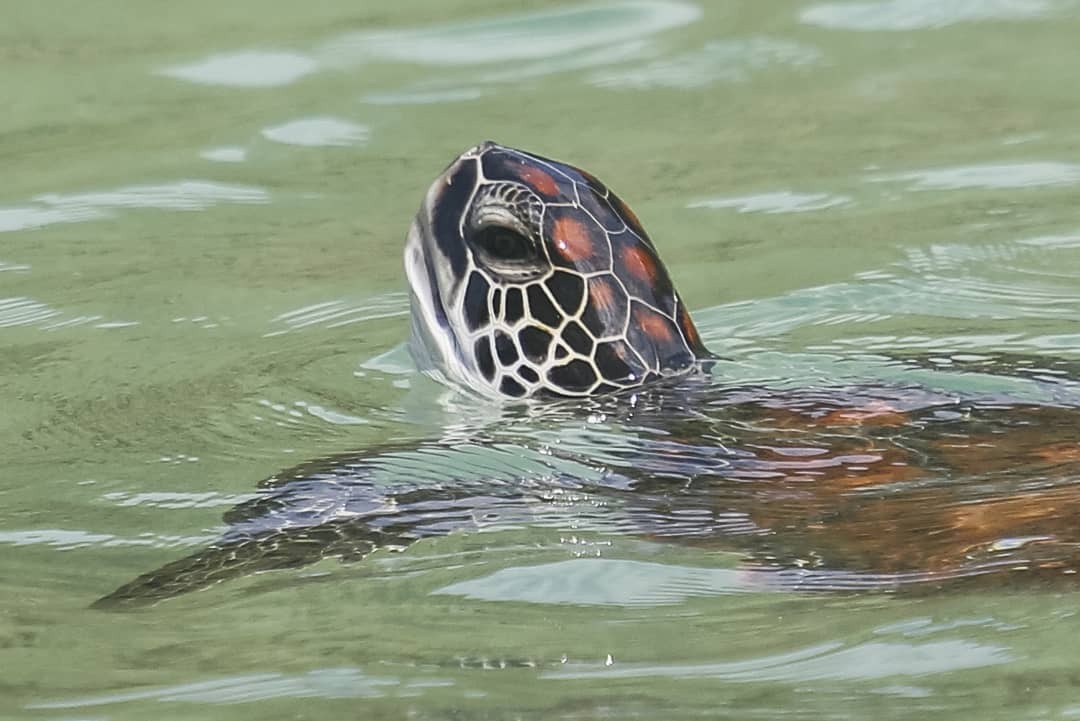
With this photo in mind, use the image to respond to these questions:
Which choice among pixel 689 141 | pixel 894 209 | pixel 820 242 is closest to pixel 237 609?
pixel 820 242

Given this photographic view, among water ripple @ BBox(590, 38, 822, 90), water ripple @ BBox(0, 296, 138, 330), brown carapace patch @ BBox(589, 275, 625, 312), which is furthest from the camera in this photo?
water ripple @ BBox(590, 38, 822, 90)

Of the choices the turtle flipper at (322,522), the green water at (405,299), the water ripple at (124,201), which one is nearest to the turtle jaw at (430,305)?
the green water at (405,299)

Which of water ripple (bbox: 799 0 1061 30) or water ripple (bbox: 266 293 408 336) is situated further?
water ripple (bbox: 799 0 1061 30)

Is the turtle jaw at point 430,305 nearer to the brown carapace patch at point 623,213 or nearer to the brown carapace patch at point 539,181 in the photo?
the brown carapace patch at point 539,181

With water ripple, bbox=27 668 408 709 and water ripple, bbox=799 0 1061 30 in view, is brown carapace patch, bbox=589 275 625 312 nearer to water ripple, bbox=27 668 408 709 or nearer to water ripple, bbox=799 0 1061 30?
water ripple, bbox=27 668 408 709

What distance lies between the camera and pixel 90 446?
4102 mm

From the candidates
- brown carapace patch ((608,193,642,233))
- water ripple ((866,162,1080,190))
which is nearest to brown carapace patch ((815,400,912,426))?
brown carapace patch ((608,193,642,233))

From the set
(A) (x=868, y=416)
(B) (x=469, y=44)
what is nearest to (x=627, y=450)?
(A) (x=868, y=416)

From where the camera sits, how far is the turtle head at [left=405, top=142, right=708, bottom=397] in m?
4.23

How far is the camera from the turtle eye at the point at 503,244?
4.26m

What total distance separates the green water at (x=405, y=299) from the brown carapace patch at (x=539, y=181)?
57 centimetres

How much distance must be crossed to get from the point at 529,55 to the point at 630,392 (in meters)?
3.82

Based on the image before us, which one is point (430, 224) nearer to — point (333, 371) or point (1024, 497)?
point (333, 371)

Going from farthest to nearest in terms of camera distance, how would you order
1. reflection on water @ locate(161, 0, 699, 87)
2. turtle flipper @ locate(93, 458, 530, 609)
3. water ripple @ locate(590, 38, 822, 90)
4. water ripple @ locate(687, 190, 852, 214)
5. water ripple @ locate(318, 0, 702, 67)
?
water ripple @ locate(318, 0, 702, 67)
reflection on water @ locate(161, 0, 699, 87)
water ripple @ locate(590, 38, 822, 90)
water ripple @ locate(687, 190, 852, 214)
turtle flipper @ locate(93, 458, 530, 609)
